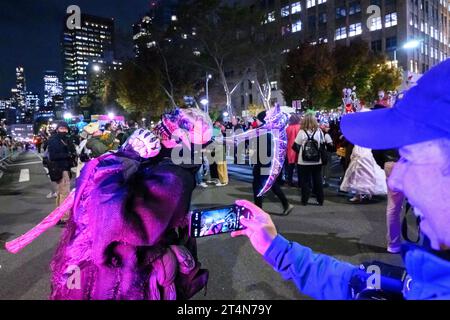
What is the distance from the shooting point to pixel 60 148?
7629 millimetres

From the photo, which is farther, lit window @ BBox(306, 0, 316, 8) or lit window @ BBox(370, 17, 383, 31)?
lit window @ BBox(306, 0, 316, 8)

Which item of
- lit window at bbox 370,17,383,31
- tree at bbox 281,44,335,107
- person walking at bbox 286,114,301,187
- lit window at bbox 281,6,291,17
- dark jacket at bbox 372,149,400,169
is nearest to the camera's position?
dark jacket at bbox 372,149,400,169

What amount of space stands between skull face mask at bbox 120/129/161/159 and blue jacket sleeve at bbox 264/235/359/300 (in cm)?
104

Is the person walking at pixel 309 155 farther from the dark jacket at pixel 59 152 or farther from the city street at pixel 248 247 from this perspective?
the dark jacket at pixel 59 152

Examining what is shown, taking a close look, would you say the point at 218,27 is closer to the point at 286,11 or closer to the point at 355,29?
the point at 355,29

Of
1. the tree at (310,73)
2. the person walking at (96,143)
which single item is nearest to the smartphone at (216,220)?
the person walking at (96,143)

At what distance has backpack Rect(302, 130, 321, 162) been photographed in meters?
7.57

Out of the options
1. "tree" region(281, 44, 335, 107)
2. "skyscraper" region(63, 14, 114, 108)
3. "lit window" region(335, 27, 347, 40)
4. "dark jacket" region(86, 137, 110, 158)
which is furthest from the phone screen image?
"skyscraper" region(63, 14, 114, 108)

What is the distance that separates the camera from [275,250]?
4.87 ft

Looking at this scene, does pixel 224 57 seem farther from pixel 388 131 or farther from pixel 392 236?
pixel 388 131

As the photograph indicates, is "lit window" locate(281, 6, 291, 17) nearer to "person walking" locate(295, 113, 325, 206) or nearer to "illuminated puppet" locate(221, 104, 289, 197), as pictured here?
"person walking" locate(295, 113, 325, 206)

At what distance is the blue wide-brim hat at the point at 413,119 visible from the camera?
94 cm

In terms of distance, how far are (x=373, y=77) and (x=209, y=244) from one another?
141 ft

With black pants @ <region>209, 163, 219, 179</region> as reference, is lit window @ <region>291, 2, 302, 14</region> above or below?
above
